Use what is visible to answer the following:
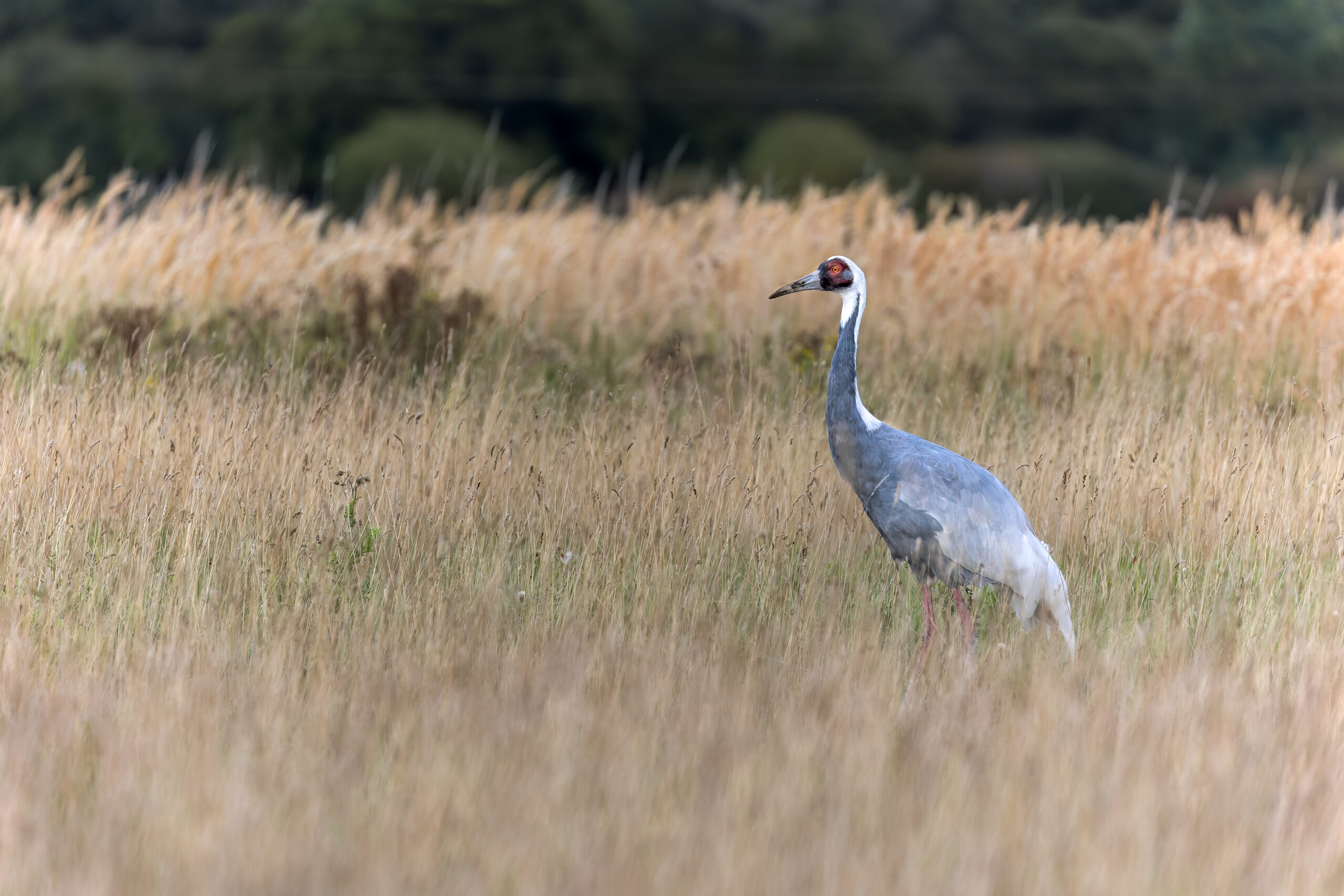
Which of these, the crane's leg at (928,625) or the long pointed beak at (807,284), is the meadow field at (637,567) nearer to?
the crane's leg at (928,625)

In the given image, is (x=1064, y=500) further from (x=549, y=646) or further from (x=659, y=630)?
(x=549, y=646)

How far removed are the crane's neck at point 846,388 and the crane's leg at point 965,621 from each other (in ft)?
1.90

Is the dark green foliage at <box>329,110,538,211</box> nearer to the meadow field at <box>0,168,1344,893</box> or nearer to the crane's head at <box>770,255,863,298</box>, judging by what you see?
the meadow field at <box>0,168,1344,893</box>

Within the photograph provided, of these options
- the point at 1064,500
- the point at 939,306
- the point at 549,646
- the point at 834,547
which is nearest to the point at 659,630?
the point at 549,646

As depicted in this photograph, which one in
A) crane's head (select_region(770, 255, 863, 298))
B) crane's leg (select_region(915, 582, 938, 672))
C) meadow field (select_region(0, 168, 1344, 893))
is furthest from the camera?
crane's head (select_region(770, 255, 863, 298))

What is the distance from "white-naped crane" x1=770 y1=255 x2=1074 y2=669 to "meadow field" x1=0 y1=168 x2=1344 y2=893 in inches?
6.6

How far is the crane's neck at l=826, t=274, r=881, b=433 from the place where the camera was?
14.2ft

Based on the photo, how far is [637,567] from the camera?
4.32 meters

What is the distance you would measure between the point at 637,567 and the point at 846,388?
0.86m

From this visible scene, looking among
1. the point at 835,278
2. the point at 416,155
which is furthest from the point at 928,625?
the point at 416,155

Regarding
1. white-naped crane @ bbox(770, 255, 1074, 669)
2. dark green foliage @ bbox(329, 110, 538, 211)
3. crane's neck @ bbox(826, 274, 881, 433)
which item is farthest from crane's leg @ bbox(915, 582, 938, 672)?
dark green foliage @ bbox(329, 110, 538, 211)

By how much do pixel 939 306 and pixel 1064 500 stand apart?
326 centimetres

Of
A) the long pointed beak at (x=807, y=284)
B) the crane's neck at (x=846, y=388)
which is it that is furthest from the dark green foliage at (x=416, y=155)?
the crane's neck at (x=846, y=388)

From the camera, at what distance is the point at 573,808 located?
2.79 meters
